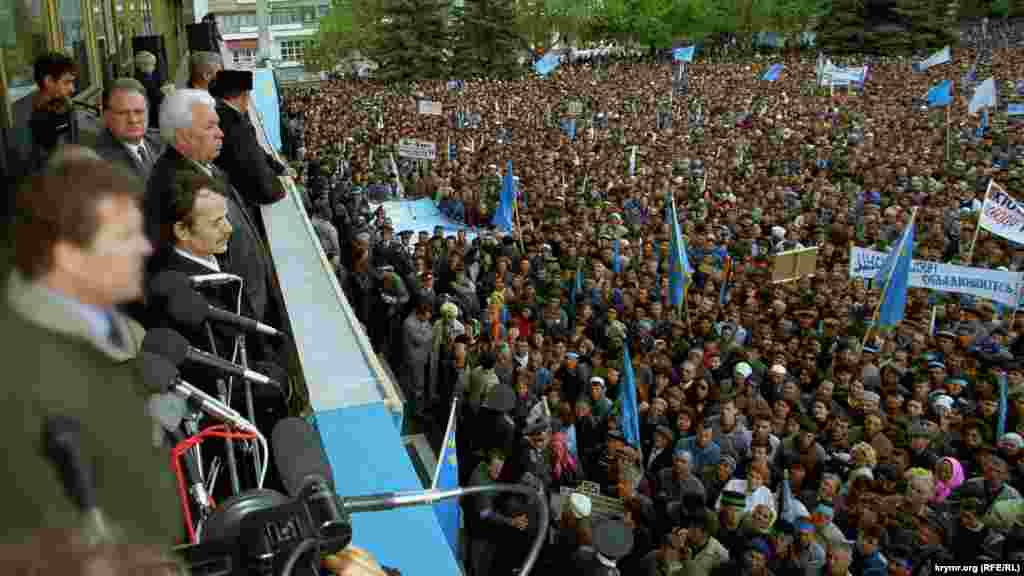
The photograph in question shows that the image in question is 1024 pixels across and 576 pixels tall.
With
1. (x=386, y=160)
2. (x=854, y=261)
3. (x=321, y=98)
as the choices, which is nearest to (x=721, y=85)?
(x=321, y=98)

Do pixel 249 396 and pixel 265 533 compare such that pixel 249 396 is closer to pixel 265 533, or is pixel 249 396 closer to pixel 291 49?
pixel 265 533

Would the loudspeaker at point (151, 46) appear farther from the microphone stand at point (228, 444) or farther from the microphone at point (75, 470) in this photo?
the microphone at point (75, 470)

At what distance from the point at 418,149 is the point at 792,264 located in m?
7.71

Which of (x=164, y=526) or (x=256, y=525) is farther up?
(x=164, y=526)

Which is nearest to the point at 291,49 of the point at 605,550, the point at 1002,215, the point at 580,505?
the point at 1002,215

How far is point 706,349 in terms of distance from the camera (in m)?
7.75

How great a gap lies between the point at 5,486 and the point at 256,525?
22.6 inches

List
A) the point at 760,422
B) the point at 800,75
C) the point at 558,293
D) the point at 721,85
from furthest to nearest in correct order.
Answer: the point at 800,75, the point at 721,85, the point at 558,293, the point at 760,422

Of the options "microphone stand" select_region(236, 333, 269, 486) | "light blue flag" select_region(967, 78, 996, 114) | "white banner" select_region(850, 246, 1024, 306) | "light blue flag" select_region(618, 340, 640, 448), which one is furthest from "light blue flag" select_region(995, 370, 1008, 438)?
"light blue flag" select_region(967, 78, 996, 114)

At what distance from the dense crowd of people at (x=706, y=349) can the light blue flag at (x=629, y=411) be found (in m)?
0.10

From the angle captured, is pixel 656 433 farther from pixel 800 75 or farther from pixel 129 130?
pixel 800 75

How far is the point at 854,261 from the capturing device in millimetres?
9469

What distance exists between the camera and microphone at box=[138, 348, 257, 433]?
1.18 meters

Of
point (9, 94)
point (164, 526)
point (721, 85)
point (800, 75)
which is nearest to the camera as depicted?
point (164, 526)
